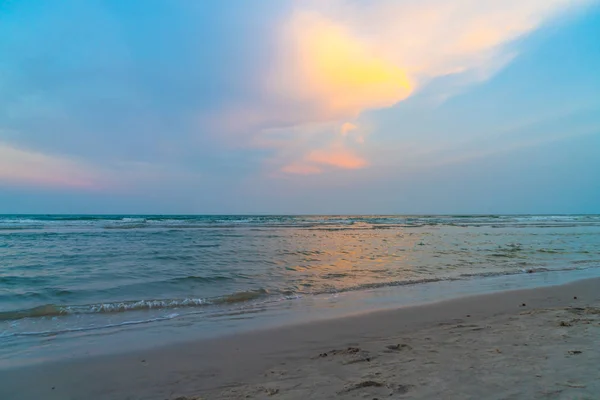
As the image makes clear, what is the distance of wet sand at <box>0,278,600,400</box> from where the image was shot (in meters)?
3.52

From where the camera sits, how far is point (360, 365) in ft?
14.3

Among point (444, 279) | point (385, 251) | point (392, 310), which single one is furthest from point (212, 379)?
point (385, 251)

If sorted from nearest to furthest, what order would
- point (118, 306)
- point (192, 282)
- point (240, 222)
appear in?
1. point (118, 306)
2. point (192, 282)
3. point (240, 222)

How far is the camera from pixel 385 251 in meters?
17.1

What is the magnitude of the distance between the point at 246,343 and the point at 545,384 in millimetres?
3949

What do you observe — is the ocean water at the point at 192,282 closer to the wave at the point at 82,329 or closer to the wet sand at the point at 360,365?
the wave at the point at 82,329

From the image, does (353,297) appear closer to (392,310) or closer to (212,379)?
(392,310)

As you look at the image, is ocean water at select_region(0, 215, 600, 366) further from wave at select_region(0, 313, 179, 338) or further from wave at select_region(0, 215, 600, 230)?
wave at select_region(0, 215, 600, 230)

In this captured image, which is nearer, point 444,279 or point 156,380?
point 156,380

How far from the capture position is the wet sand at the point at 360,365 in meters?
3.52

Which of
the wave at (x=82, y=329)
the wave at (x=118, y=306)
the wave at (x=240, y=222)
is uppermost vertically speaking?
the wave at (x=240, y=222)

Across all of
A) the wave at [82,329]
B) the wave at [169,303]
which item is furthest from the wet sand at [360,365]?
the wave at [169,303]

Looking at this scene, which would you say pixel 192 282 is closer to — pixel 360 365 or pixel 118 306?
pixel 118 306

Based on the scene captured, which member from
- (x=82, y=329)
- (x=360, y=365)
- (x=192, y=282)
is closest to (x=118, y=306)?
(x=82, y=329)
